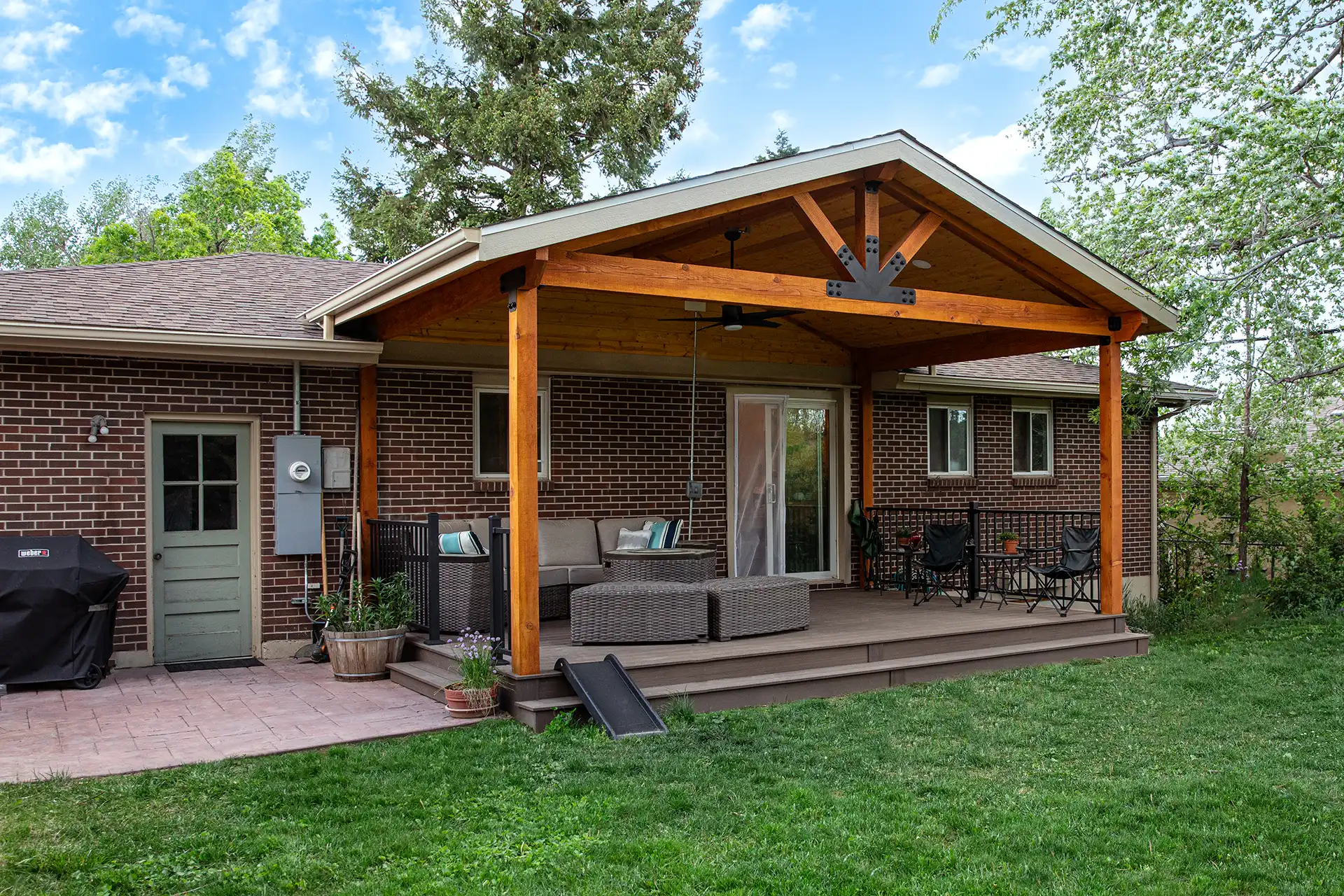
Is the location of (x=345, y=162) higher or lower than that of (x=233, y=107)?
lower

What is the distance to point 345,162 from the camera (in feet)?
77.4

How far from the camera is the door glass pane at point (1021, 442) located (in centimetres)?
1312

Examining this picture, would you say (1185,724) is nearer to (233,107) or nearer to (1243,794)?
(1243,794)

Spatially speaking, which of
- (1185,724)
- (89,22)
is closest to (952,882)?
(1185,724)

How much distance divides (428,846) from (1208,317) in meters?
9.24

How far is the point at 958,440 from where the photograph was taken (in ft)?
41.4

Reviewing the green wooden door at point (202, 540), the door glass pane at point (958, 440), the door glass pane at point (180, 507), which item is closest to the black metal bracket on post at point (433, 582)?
the green wooden door at point (202, 540)

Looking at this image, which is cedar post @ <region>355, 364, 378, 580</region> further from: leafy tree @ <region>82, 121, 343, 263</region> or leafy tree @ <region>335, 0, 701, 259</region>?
leafy tree @ <region>82, 121, 343, 263</region>

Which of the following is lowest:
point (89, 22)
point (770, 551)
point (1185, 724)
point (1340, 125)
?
point (1185, 724)

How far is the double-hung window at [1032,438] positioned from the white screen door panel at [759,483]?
11.6ft

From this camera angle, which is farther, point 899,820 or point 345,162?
point 345,162

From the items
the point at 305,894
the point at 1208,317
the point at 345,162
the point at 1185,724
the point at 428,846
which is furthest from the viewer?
the point at 345,162

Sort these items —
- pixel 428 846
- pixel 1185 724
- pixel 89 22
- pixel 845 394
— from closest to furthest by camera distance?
pixel 428 846, pixel 1185 724, pixel 845 394, pixel 89 22

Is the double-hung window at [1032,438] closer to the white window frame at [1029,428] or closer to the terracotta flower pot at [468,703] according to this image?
the white window frame at [1029,428]
